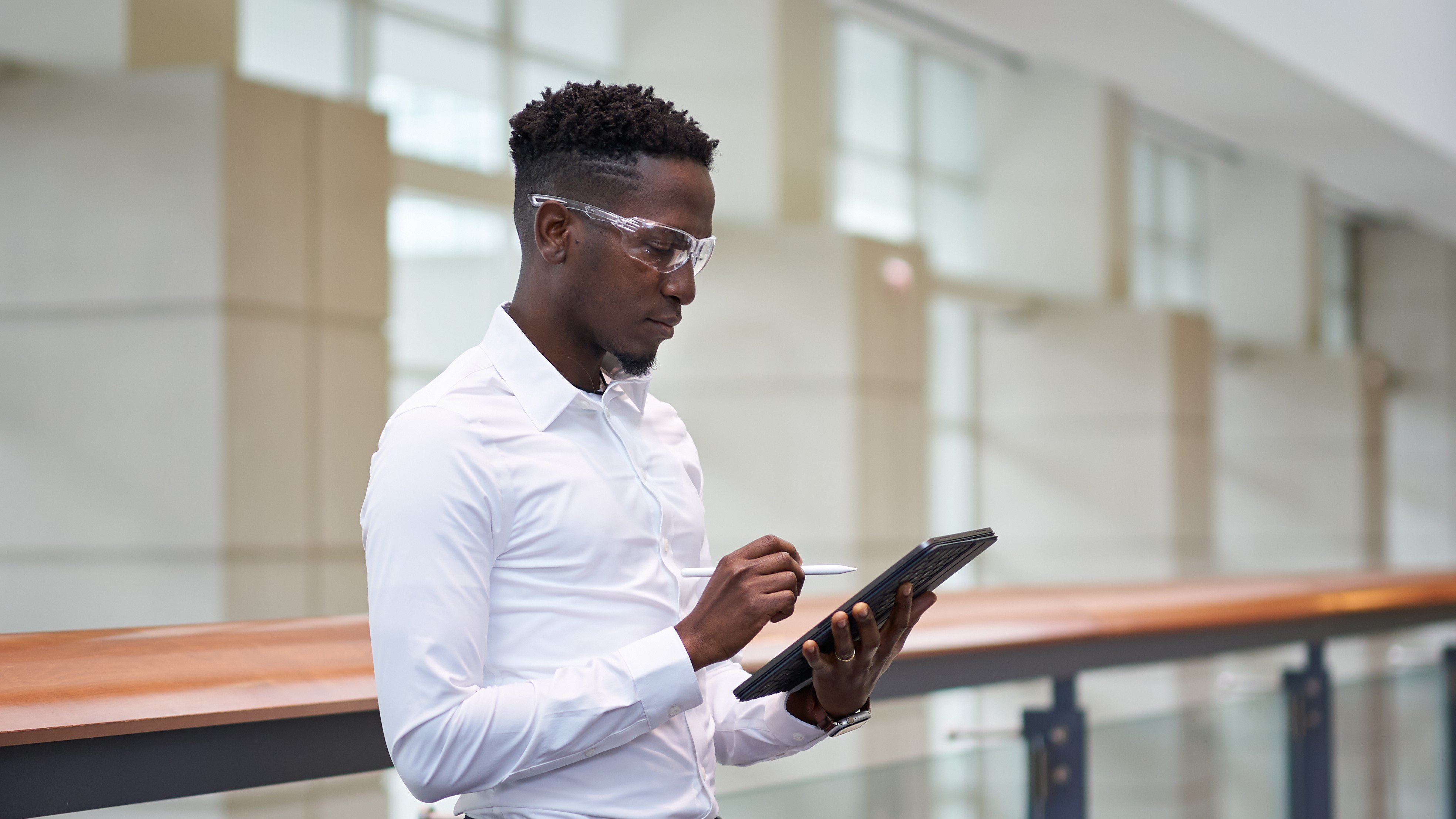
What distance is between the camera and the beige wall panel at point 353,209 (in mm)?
6387

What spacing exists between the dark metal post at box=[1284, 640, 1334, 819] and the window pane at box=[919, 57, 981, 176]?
32.0 feet

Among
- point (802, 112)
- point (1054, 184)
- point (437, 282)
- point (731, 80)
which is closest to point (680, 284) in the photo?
point (437, 282)

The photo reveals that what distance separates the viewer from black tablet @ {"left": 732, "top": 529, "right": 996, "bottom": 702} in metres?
1.59

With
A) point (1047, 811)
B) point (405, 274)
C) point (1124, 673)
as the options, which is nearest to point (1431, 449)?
point (1124, 673)

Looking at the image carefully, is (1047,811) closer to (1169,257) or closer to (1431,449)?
(1169,257)

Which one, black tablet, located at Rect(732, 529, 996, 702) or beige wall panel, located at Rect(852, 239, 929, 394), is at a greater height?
beige wall panel, located at Rect(852, 239, 929, 394)

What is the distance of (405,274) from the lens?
9078mm

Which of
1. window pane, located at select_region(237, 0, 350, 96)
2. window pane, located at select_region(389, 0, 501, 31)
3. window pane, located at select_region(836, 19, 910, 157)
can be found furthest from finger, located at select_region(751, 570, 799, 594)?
window pane, located at select_region(836, 19, 910, 157)

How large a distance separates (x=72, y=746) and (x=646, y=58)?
28.8 feet

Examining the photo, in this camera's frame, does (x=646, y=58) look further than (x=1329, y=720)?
Yes

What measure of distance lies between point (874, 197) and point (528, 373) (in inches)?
438

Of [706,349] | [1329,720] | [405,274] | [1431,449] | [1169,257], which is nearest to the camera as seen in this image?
[1329,720]

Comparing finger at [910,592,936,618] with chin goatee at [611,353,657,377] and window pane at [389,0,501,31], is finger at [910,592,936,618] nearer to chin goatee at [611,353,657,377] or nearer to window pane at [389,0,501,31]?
chin goatee at [611,353,657,377]

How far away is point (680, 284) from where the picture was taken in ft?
5.43
